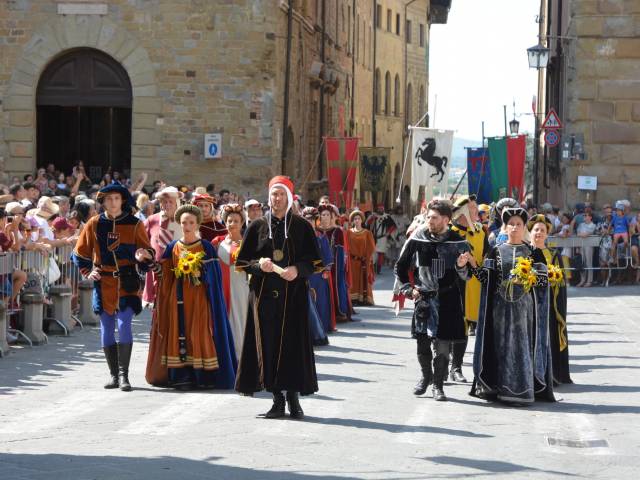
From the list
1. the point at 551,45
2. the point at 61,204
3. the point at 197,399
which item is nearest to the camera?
the point at 197,399

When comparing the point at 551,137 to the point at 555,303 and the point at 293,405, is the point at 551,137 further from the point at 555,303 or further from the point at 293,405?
the point at 293,405

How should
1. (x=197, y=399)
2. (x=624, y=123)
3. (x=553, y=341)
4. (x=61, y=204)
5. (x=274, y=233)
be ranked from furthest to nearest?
(x=624, y=123), (x=61, y=204), (x=553, y=341), (x=197, y=399), (x=274, y=233)

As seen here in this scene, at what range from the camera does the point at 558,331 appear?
13.0 metres

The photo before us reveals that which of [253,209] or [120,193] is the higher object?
[120,193]

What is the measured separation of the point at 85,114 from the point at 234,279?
2172 cm

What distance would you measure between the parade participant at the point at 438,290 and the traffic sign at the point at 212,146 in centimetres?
1894

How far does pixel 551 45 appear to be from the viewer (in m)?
41.8

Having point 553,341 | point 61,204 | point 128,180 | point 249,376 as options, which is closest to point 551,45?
point 128,180

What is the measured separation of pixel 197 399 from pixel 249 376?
101 centimetres

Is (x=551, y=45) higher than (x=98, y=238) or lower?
higher

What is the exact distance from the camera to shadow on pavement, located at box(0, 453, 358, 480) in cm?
817

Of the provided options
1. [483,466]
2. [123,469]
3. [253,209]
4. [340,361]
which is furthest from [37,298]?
[483,466]

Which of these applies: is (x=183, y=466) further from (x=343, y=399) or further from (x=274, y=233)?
(x=343, y=399)

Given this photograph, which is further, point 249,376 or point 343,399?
point 343,399
